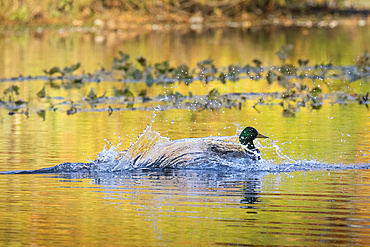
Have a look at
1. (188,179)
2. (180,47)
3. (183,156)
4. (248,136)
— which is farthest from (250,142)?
(180,47)

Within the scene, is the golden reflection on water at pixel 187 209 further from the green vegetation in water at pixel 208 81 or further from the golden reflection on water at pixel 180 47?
the golden reflection on water at pixel 180 47

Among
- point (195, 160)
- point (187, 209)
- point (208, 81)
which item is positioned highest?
point (208, 81)

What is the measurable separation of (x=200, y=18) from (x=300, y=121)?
99.5 feet

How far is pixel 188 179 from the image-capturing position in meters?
8.80

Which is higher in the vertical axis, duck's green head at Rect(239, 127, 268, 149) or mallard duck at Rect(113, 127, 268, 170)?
duck's green head at Rect(239, 127, 268, 149)

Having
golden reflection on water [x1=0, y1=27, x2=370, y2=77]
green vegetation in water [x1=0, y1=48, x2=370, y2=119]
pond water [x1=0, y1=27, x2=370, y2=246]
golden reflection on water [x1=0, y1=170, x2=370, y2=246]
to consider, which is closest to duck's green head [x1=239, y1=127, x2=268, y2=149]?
pond water [x1=0, y1=27, x2=370, y2=246]

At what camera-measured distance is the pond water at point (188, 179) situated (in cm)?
670

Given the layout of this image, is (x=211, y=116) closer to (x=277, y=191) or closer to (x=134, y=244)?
(x=277, y=191)

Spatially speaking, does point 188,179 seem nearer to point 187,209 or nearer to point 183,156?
point 183,156

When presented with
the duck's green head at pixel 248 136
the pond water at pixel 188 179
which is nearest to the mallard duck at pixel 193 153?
the duck's green head at pixel 248 136

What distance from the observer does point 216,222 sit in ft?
22.8

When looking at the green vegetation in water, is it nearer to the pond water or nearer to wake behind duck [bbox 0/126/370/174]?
the pond water

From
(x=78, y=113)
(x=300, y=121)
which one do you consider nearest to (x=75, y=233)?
(x=300, y=121)

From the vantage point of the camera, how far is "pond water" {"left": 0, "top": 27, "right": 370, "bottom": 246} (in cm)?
670
